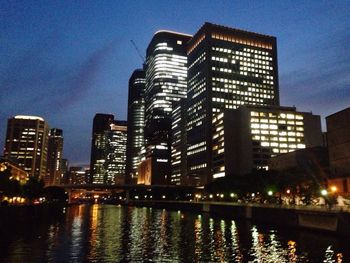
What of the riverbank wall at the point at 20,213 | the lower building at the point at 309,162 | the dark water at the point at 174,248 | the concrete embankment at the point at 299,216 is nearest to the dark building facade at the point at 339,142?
the lower building at the point at 309,162

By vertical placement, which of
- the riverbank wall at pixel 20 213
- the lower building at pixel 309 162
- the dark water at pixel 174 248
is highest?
the lower building at pixel 309 162

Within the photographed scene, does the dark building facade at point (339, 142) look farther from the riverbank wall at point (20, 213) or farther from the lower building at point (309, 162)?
the riverbank wall at point (20, 213)

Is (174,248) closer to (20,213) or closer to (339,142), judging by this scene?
(20,213)

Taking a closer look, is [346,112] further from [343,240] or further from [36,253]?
[36,253]

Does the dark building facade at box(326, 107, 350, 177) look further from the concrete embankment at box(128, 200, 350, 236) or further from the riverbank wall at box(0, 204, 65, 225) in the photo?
the riverbank wall at box(0, 204, 65, 225)

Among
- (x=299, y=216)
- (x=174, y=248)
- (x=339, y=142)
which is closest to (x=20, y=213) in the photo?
(x=174, y=248)

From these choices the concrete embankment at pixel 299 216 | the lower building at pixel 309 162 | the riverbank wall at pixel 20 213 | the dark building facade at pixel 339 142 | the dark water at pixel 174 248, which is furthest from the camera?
the lower building at pixel 309 162

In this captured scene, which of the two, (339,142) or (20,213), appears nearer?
(20,213)

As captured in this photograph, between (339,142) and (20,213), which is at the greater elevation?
(339,142)

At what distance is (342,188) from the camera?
366 ft

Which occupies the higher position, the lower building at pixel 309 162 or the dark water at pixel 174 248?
the lower building at pixel 309 162

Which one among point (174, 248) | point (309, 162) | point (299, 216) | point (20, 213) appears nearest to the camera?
point (174, 248)

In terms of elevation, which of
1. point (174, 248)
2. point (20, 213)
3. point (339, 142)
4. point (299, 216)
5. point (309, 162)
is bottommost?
point (174, 248)

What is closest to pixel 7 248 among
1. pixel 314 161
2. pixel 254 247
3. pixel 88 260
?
pixel 88 260
